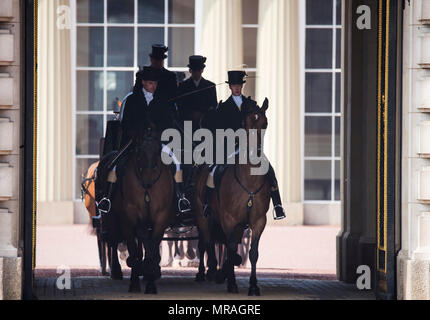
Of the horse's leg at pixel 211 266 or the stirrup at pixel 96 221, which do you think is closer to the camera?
the horse's leg at pixel 211 266

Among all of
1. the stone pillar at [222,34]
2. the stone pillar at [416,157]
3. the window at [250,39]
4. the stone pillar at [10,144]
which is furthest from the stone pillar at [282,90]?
the stone pillar at [10,144]

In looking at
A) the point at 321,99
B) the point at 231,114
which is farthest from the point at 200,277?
the point at 321,99

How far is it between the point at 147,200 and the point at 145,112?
118 cm

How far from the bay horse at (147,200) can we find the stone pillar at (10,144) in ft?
5.25

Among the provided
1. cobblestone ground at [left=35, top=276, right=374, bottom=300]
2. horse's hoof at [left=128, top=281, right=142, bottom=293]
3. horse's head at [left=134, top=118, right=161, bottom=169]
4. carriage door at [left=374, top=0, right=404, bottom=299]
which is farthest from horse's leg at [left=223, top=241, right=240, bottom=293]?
carriage door at [left=374, top=0, right=404, bottom=299]

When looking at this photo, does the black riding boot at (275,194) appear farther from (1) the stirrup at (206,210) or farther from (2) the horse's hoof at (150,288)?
(2) the horse's hoof at (150,288)

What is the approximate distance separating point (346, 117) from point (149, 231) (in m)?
3.03

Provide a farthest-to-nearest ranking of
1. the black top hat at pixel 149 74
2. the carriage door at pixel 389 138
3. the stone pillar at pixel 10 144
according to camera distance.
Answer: the black top hat at pixel 149 74, the carriage door at pixel 389 138, the stone pillar at pixel 10 144

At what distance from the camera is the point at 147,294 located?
11.7m

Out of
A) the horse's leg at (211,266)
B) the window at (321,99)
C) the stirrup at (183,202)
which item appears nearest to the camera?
the stirrup at (183,202)

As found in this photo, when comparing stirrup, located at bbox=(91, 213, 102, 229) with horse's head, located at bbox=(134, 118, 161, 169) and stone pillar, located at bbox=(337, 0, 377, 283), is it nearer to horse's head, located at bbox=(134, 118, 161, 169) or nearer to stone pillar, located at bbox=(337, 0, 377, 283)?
horse's head, located at bbox=(134, 118, 161, 169)

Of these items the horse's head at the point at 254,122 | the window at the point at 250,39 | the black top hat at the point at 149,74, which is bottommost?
the horse's head at the point at 254,122

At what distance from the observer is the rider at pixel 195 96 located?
43.8 ft

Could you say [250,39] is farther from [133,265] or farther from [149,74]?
[133,265]
